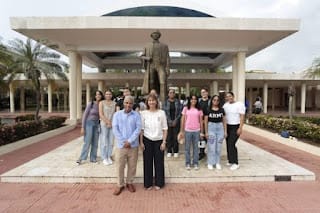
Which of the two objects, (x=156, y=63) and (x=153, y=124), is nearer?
(x=153, y=124)

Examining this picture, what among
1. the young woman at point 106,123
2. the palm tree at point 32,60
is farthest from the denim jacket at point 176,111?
the palm tree at point 32,60

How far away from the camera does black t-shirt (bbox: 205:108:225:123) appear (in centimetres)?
540

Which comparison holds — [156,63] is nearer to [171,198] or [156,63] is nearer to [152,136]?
[152,136]

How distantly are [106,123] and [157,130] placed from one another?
164 cm

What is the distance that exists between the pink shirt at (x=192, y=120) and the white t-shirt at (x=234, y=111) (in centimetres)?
60

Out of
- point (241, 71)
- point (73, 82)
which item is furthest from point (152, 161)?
point (241, 71)

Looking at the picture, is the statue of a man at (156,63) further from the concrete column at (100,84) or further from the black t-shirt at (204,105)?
the concrete column at (100,84)

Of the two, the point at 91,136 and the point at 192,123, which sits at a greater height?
the point at 192,123

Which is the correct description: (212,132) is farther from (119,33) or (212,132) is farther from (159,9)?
(159,9)

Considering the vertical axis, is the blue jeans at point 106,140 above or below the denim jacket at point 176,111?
below

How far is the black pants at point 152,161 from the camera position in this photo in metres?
4.62

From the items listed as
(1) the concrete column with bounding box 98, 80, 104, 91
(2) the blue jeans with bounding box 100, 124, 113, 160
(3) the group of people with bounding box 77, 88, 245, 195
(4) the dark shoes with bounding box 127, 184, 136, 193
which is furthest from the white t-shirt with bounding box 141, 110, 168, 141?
(1) the concrete column with bounding box 98, 80, 104, 91

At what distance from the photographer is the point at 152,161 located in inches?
185

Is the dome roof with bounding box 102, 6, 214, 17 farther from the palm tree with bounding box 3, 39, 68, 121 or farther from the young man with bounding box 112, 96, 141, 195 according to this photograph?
the young man with bounding box 112, 96, 141, 195
